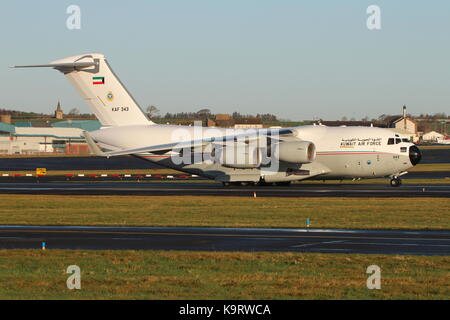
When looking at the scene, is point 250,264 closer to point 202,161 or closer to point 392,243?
point 392,243

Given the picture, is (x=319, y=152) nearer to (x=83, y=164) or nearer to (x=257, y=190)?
(x=257, y=190)

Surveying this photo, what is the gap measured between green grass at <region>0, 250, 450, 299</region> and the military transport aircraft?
2949 centimetres

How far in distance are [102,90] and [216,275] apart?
38.2 m

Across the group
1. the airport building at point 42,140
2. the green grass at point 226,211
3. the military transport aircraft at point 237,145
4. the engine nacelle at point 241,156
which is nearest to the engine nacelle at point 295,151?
the military transport aircraft at point 237,145

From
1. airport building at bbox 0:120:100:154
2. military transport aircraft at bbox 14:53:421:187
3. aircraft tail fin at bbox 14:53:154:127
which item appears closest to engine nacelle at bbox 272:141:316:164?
military transport aircraft at bbox 14:53:421:187

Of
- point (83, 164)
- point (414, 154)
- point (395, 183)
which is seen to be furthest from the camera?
point (83, 164)

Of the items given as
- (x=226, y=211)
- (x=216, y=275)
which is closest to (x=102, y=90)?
(x=226, y=211)

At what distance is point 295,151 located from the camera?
50.8 metres

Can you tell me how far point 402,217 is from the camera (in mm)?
33125

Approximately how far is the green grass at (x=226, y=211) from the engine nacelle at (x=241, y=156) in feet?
27.1

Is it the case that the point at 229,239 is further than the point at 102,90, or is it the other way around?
the point at 102,90

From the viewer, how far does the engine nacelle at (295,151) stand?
50750 mm

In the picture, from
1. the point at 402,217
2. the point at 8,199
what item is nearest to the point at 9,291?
the point at 402,217

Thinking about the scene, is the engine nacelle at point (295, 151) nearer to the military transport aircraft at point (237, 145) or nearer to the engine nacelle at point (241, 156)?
the military transport aircraft at point (237, 145)
